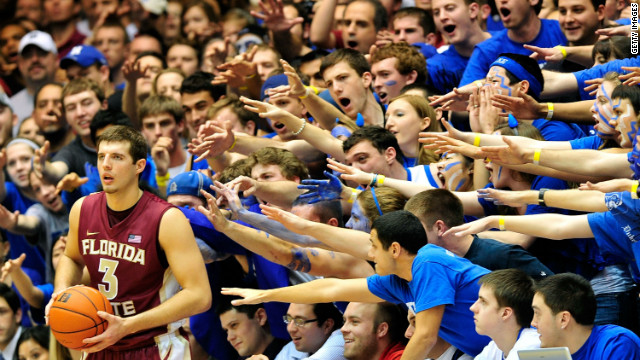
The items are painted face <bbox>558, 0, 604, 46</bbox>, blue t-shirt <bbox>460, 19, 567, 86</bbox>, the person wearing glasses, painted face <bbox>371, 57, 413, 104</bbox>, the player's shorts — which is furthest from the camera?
painted face <bbox>371, 57, 413, 104</bbox>

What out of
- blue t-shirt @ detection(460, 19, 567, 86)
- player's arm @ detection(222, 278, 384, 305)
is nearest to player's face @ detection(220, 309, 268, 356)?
player's arm @ detection(222, 278, 384, 305)

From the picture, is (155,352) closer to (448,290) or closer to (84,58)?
(448,290)

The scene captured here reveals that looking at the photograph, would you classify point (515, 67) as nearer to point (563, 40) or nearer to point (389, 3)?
point (563, 40)

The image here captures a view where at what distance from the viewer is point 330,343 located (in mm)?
7340

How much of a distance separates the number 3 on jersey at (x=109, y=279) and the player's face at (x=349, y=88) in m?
3.04

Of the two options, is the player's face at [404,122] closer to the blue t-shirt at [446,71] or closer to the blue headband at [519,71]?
the blue headband at [519,71]

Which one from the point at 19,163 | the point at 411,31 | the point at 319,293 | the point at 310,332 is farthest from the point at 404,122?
the point at 19,163

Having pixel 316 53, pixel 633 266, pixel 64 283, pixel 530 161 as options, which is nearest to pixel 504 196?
pixel 530 161

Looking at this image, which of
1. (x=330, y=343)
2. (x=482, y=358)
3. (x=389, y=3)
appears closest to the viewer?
(x=482, y=358)

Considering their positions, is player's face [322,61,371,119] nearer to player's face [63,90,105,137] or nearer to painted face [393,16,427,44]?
painted face [393,16,427,44]

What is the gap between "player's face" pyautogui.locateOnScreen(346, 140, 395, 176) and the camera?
7.58 metres

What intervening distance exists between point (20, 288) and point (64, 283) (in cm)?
294

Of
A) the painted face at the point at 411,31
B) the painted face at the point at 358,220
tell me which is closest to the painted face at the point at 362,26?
the painted face at the point at 411,31

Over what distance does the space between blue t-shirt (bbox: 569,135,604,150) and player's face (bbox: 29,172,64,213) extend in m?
5.41
